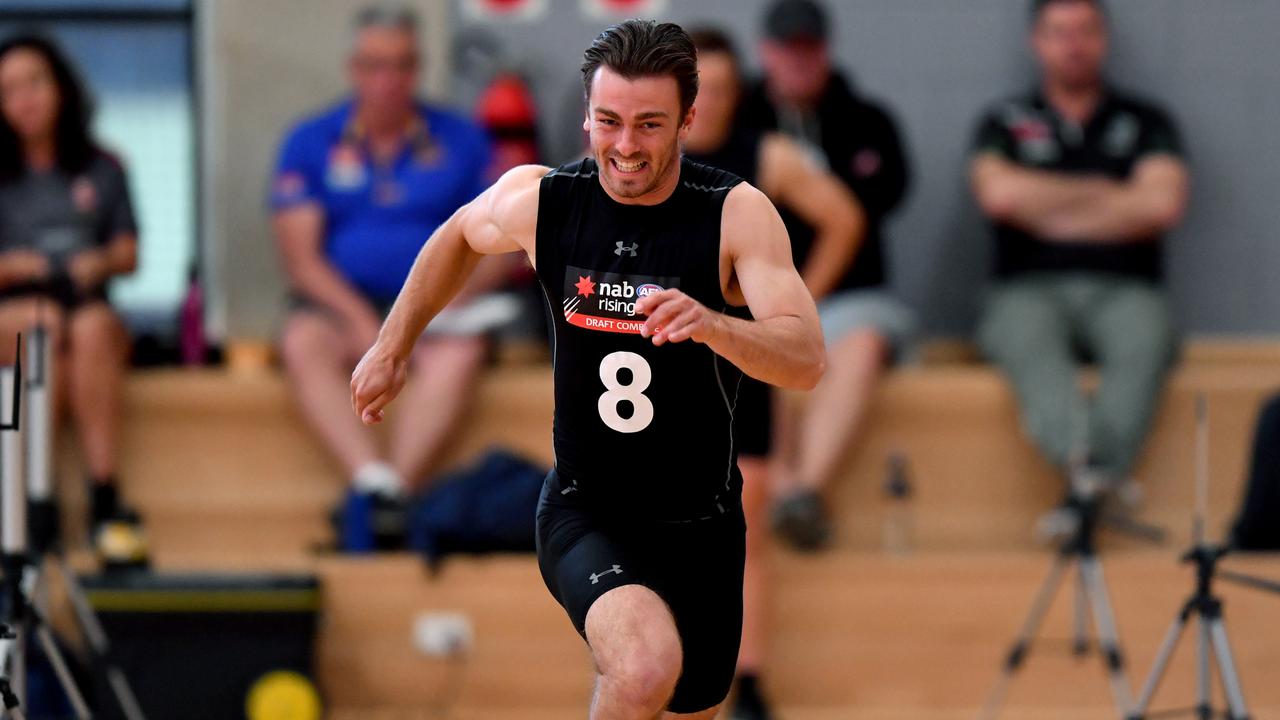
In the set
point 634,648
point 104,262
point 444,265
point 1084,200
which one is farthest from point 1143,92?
point 634,648

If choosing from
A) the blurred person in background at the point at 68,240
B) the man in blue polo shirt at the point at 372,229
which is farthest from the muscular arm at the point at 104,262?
the man in blue polo shirt at the point at 372,229

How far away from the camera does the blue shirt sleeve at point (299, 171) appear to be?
6828mm

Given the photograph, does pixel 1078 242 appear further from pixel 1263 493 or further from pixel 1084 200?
pixel 1263 493

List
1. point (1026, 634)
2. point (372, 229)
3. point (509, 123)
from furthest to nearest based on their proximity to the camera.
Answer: point (509, 123) → point (372, 229) → point (1026, 634)

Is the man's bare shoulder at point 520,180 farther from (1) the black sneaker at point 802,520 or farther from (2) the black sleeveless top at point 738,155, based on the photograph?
(1) the black sneaker at point 802,520

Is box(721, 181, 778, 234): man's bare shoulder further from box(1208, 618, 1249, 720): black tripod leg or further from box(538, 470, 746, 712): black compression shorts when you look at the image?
box(1208, 618, 1249, 720): black tripod leg

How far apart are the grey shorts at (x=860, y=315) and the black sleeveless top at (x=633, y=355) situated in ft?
9.13

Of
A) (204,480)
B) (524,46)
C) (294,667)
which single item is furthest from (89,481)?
(524,46)

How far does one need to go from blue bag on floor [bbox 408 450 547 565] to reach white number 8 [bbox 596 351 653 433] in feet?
8.27

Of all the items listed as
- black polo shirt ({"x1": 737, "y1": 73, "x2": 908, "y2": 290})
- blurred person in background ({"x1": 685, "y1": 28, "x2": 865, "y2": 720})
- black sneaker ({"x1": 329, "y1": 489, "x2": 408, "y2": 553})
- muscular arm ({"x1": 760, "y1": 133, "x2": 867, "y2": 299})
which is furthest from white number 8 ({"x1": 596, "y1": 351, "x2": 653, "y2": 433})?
black polo shirt ({"x1": 737, "y1": 73, "x2": 908, "y2": 290})

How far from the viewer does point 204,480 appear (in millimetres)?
6930

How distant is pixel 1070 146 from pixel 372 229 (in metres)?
2.85

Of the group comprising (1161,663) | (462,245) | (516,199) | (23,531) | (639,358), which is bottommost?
(1161,663)

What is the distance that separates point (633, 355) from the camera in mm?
3723
